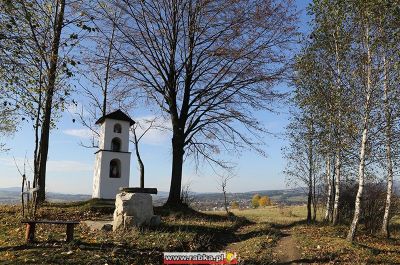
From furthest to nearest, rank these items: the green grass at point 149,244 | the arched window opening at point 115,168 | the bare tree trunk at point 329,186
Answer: the bare tree trunk at point 329,186 → the arched window opening at point 115,168 → the green grass at point 149,244

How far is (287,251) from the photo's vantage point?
12.6m

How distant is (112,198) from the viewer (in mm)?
20500

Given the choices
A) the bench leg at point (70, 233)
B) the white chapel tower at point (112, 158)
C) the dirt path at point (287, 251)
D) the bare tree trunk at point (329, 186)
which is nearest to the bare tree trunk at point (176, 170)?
the white chapel tower at point (112, 158)

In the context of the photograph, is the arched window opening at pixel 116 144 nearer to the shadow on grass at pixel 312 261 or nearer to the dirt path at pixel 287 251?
the dirt path at pixel 287 251

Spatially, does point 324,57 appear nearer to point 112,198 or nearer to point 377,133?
point 377,133

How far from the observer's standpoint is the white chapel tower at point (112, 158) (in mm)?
20594

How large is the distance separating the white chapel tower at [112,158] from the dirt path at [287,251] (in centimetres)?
979

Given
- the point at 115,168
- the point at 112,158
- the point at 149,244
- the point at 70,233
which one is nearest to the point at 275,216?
the point at 115,168

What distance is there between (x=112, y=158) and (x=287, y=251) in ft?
37.7

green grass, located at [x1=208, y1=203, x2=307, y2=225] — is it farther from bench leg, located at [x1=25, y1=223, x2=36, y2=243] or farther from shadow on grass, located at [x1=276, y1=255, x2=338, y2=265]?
bench leg, located at [x1=25, y1=223, x2=36, y2=243]

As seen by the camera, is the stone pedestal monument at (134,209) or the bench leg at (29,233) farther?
the stone pedestal monument at (134,209)

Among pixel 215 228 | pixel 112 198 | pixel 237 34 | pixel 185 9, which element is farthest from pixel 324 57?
pixel 112 198

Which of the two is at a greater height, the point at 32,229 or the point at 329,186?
the point at 329,186

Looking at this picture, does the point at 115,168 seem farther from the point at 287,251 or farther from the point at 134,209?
the point at 287,251
